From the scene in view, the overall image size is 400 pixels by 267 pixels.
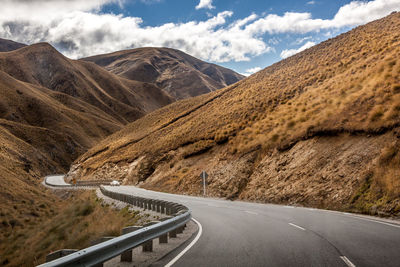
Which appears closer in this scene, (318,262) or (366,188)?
(318,262)

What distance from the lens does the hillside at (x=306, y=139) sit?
58.7 ft

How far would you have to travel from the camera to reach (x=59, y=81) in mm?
180750

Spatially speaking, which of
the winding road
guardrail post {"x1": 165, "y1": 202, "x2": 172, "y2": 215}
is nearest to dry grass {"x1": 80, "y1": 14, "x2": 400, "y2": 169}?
the winding road

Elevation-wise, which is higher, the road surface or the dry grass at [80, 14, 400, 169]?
the dry grass at [80, 14, 400, 169]

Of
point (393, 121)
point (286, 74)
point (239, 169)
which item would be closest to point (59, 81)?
point (286, 74)

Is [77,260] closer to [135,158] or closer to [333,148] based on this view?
[333,148]

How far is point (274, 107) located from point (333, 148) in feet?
57.6

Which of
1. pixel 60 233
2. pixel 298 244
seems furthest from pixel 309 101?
pixel 298 244

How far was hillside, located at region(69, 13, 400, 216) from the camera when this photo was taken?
704 inches

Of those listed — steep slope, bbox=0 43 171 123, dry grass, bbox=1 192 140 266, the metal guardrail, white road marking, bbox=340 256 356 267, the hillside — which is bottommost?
dry grass, bbox=1 192 140 266

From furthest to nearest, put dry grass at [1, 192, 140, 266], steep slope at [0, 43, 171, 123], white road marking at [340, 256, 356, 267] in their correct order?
steep slope at [0, 43, 171, 123], dry grass at [1, 192, 140, 266], white road marking at [340, 256, 356, 267]

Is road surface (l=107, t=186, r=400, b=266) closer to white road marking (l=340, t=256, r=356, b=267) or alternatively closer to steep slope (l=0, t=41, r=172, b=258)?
white road marking (l=340, t=256, r=356, b=267)

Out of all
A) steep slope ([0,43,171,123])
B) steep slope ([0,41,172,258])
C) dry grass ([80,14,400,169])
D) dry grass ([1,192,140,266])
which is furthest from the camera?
steep slope ([0,43,171,123])

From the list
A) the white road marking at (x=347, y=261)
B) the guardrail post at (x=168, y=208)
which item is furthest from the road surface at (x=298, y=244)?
the guardrail post at (x=168, y=208)
